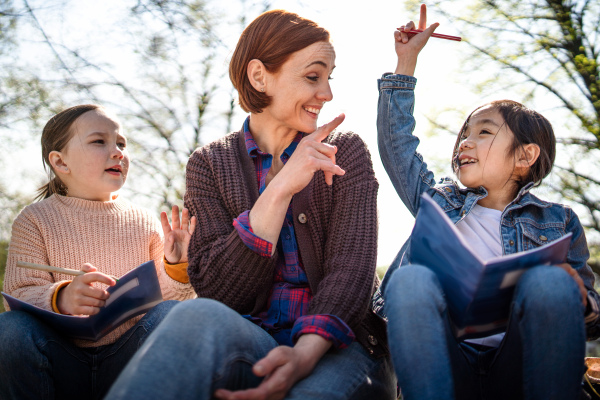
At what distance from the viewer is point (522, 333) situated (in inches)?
57.6

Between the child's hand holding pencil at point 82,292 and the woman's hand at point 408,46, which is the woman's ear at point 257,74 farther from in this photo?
the child's hand holding pencil at point 82,292

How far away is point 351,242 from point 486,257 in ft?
1.76

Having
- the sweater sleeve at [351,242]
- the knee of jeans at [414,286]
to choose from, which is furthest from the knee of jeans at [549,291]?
the sweater sleeve at [351,242]

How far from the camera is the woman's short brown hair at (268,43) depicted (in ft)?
6.73

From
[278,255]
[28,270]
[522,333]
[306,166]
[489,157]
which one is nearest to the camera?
[522,333]

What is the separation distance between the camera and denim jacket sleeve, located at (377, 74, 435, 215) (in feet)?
7.36

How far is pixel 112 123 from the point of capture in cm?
244

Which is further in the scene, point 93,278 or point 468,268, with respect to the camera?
point 93,278

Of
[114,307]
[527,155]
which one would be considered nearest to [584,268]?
[527,155]

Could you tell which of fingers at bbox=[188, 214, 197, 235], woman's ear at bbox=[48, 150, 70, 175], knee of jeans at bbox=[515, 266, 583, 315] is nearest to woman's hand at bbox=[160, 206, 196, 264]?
fingers at bbox=[188, 214, 197, 235]


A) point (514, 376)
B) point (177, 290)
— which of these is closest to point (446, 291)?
point (514, 376)

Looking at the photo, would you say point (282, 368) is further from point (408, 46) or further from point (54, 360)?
point (408, 46)

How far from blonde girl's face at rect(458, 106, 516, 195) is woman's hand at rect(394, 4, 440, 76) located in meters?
0.37

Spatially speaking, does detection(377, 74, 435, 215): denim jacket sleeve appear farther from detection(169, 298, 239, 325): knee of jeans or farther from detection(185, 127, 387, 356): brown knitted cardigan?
detection(169, 298, 239, 325): knee of jeans
